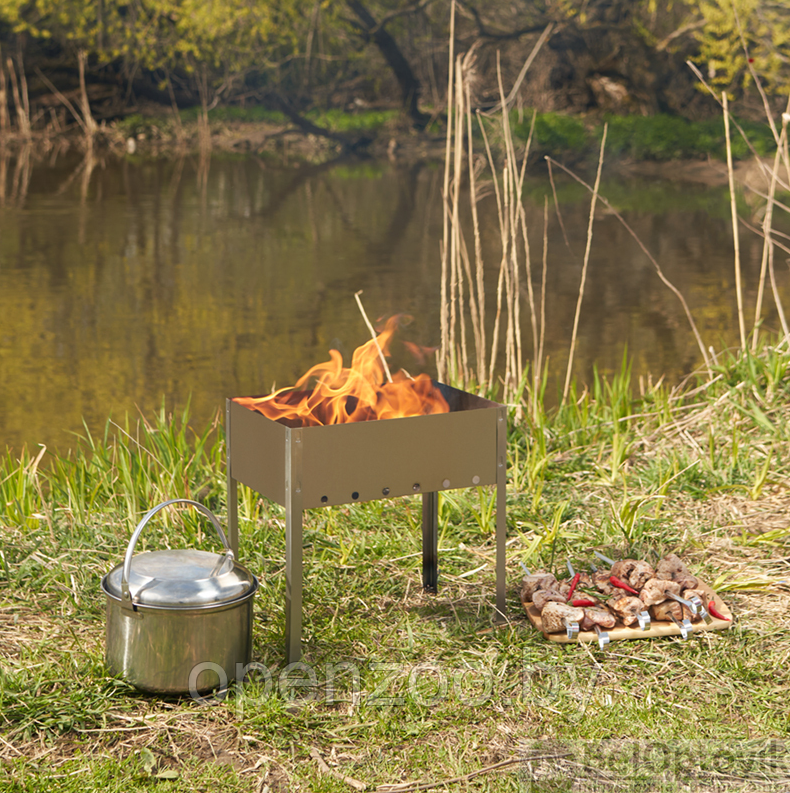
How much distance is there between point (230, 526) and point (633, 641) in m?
1.16

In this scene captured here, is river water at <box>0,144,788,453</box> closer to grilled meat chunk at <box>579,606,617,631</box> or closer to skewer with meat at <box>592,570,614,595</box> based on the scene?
skewer with meat at <box>592,570,614,595</box>

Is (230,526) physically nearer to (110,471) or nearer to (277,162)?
(110,471)

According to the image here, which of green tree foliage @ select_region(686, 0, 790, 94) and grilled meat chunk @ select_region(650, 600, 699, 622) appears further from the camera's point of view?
green tree foliage @ select_region(686, 0, 790, 94)

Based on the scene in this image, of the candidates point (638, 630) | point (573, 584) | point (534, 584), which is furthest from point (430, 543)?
point (638, 630)

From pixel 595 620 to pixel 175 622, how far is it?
44.6 inches

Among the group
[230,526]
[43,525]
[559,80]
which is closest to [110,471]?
[43,525]

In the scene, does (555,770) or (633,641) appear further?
(633,641)

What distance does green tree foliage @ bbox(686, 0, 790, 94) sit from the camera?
1962cm

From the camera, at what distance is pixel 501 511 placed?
2826 millimetres

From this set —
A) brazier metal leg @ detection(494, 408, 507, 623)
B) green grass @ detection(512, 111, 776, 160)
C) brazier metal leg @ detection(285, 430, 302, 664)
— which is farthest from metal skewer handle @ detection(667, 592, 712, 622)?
green grass @ detection(512, 111, 776, 160)

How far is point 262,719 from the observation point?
239 centimetres

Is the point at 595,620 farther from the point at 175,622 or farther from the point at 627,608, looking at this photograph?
the point at 175,622

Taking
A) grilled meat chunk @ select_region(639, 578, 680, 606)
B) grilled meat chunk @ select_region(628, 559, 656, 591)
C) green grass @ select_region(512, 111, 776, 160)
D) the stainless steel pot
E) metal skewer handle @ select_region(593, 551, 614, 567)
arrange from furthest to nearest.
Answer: green grass @ select_region(512, 111, 776, 160), metal skewer handle @ select_region(593, 551, 614, 567), grilled meat chunk @ select_region(628, 559, 656, 591), grilled meat chunk @ select_region(639, 578, 680, 606), the stainless steel pot

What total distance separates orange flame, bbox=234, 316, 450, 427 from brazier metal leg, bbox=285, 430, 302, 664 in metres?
0.25
